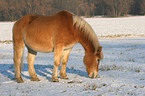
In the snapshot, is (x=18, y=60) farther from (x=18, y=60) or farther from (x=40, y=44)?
(x=40, y=44)

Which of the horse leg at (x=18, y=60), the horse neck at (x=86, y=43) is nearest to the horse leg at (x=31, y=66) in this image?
the horse leg at (x=18, y=60)

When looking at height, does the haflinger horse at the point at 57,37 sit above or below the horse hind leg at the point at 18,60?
above

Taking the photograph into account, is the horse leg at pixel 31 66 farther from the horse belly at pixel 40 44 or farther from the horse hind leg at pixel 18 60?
the horse belly at pixel 40 44

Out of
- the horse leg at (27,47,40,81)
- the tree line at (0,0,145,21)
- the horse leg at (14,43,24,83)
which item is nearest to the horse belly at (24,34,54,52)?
the horse leg at (14,43,24,83)

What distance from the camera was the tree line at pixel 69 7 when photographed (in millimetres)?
75625

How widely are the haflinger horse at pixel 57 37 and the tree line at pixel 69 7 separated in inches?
2729

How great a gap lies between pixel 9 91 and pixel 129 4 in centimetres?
9930

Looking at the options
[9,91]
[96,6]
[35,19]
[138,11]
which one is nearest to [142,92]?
[9,91]

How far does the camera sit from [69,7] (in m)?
101

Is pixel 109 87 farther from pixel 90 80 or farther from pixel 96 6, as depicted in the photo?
pixel 96 6

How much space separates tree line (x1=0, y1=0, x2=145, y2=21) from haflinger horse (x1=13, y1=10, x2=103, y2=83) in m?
69.3

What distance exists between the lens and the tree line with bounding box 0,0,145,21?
7562cm

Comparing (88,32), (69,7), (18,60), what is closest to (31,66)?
(18,60)

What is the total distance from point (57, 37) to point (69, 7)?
96.5 meters
